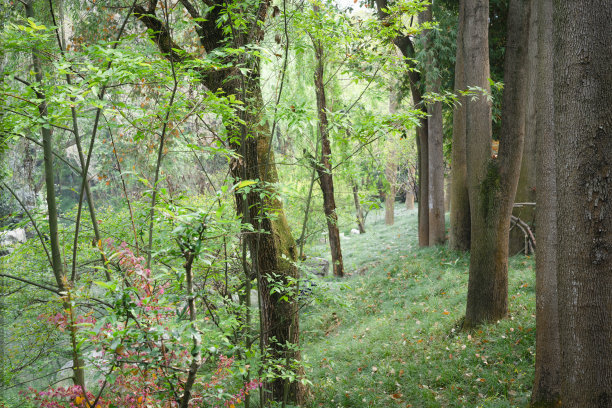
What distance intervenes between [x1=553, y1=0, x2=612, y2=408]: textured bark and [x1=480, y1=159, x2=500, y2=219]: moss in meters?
3.04

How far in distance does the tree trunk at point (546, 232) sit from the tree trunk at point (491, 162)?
1294 mm

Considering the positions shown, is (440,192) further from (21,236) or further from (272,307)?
(21,236)

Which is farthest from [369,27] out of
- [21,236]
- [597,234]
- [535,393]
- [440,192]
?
[21,236]

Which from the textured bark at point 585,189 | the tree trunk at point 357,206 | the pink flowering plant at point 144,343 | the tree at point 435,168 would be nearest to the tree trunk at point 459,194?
the tree at point 435,168

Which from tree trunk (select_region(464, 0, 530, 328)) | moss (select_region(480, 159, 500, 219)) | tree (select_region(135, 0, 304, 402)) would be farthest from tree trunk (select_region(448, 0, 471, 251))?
tree (select_region(135, 0, 304, 402))

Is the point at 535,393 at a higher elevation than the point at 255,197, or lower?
lower

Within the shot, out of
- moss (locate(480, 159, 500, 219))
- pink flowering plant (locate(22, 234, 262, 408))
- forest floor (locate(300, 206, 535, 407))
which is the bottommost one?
forest floor (locate(300, 206, 535, 407))

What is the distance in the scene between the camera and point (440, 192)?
11078mm

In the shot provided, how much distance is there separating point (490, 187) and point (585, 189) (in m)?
3.24

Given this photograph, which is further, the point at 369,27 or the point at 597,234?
the point at 369,27

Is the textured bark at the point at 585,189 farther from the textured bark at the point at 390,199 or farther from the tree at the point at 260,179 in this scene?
the textured bark at the point at 390,199

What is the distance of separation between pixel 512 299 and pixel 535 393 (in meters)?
2.60

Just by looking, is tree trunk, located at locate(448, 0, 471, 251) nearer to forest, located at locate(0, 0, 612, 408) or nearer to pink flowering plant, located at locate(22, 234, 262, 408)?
forest, located at locate(0, 0, 612, 408)

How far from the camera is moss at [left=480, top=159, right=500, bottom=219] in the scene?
564 centimetres
